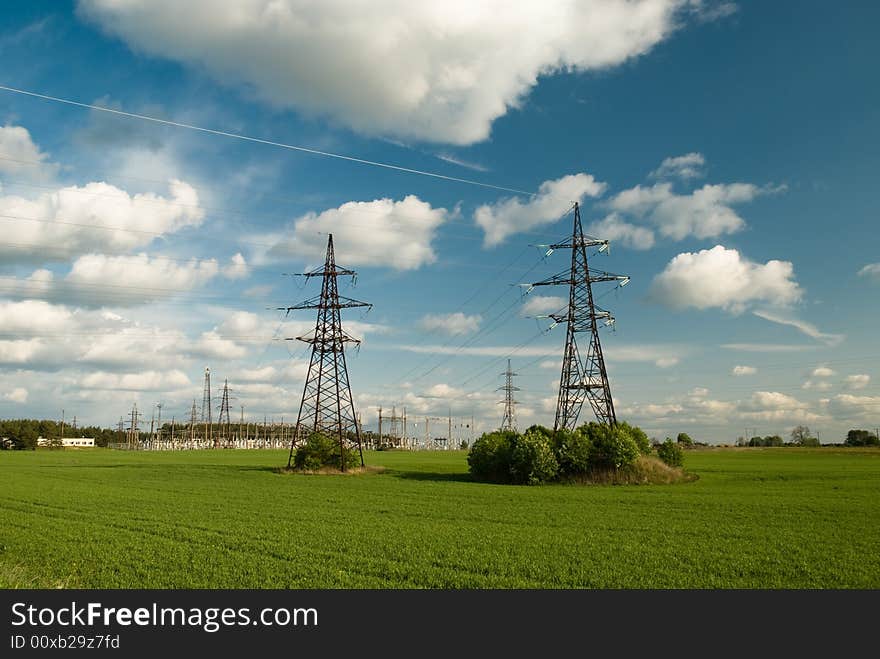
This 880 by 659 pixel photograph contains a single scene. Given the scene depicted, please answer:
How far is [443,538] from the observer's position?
24.4m

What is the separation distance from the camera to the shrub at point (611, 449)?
51.3 meters

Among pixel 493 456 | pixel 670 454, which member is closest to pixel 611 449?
pixel 493 456

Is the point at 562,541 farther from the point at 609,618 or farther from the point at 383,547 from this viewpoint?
the point at 609,618

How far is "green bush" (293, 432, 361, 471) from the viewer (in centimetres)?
6506

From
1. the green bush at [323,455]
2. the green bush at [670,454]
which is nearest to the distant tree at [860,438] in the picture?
the green bush at [670,454]

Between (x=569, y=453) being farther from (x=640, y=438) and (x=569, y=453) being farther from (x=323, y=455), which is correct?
(x=323, y=455)

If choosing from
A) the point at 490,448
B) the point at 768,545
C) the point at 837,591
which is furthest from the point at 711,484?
the point at 837,591

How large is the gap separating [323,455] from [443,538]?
1684 inches

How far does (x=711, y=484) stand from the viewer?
53469 mm

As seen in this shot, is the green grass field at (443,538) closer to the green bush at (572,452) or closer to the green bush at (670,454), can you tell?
the green bush at (572,452)

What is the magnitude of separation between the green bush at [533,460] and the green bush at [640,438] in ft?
26.6

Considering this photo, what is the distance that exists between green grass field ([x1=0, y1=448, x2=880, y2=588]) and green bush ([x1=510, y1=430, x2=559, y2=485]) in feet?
18.7

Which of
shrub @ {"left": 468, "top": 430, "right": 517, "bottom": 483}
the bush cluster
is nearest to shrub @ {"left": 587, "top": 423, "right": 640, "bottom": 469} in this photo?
the bush cluster

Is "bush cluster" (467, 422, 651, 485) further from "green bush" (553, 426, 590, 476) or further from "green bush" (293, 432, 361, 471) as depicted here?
"green bush" (293, 432, 361, 471)
